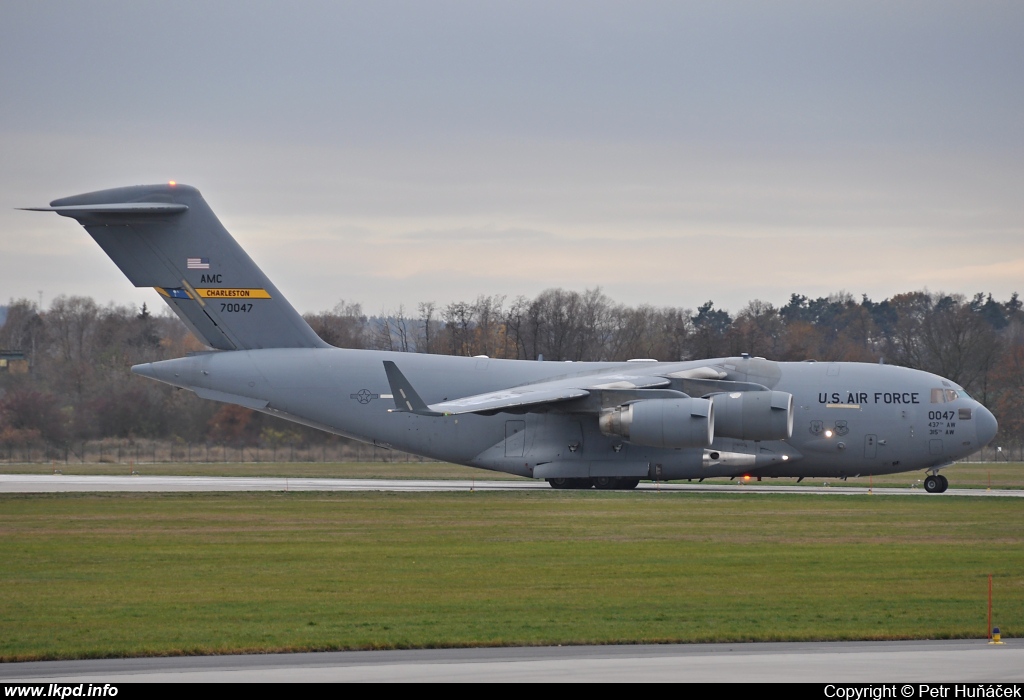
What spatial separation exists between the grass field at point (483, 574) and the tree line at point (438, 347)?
1192 centimetres

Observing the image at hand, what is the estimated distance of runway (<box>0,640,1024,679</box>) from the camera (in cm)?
911

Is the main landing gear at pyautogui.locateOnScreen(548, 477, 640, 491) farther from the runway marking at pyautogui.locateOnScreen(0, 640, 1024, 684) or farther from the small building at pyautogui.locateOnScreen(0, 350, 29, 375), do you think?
the small building at pyautogui.locateOnScreen(0, 350, 29, 375)

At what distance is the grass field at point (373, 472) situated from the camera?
36000 millimetres

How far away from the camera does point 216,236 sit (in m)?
30.8

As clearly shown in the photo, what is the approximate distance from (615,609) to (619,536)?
681cm

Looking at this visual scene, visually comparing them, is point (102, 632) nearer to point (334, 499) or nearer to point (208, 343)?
point (334, 499)

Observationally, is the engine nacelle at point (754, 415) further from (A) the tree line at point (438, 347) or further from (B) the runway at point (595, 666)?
(B) the runway at point (595, 666)

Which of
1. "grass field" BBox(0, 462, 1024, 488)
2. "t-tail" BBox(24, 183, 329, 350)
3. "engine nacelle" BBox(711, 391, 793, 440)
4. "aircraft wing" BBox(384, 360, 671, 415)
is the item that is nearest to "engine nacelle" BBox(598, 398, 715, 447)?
"engine nacelle" BBox(711, 391, 793, 440)

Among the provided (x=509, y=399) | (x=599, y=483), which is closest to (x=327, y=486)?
(x=509, y=399)

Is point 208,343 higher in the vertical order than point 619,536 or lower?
higher

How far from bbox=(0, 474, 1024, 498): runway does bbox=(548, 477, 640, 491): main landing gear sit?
0.33m

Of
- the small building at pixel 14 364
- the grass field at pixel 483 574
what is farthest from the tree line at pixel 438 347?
the grass field at pixel 483 574

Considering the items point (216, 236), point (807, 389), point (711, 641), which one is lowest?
point (711, 641)
